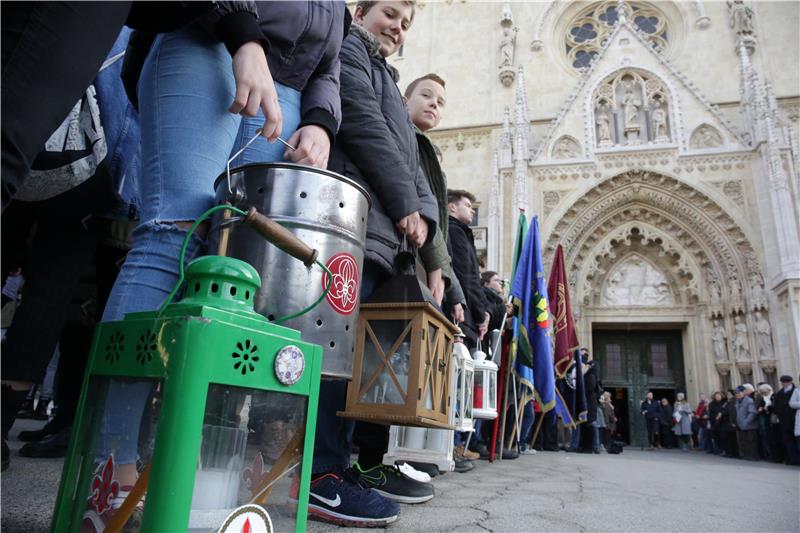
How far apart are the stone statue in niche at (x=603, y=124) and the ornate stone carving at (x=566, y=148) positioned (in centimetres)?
57

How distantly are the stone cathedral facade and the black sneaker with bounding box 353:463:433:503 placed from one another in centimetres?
972

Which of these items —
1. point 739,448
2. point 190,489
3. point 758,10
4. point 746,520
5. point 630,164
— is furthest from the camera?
point 758,10

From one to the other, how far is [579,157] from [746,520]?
11.4 meters

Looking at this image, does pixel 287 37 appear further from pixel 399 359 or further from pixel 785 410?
pixel 785 410

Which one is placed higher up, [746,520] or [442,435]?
[442,435]

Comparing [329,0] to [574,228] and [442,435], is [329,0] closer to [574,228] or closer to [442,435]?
[442,435]

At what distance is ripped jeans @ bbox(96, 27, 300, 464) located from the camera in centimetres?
106

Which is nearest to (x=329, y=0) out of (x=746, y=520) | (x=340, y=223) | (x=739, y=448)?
(x=340, y=223)

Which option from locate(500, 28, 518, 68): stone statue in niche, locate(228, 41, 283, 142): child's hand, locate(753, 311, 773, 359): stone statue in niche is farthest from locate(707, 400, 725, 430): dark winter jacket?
locate(228, 41, 283, 142): child's hand

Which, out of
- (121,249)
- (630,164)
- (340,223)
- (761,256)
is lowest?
(340,223)

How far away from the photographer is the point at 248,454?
0.75m

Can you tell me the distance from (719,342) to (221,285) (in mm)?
12643

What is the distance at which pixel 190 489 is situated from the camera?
0.63 meters

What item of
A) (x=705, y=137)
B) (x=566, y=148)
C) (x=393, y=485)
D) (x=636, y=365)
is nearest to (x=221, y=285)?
(x=393, y=485)
